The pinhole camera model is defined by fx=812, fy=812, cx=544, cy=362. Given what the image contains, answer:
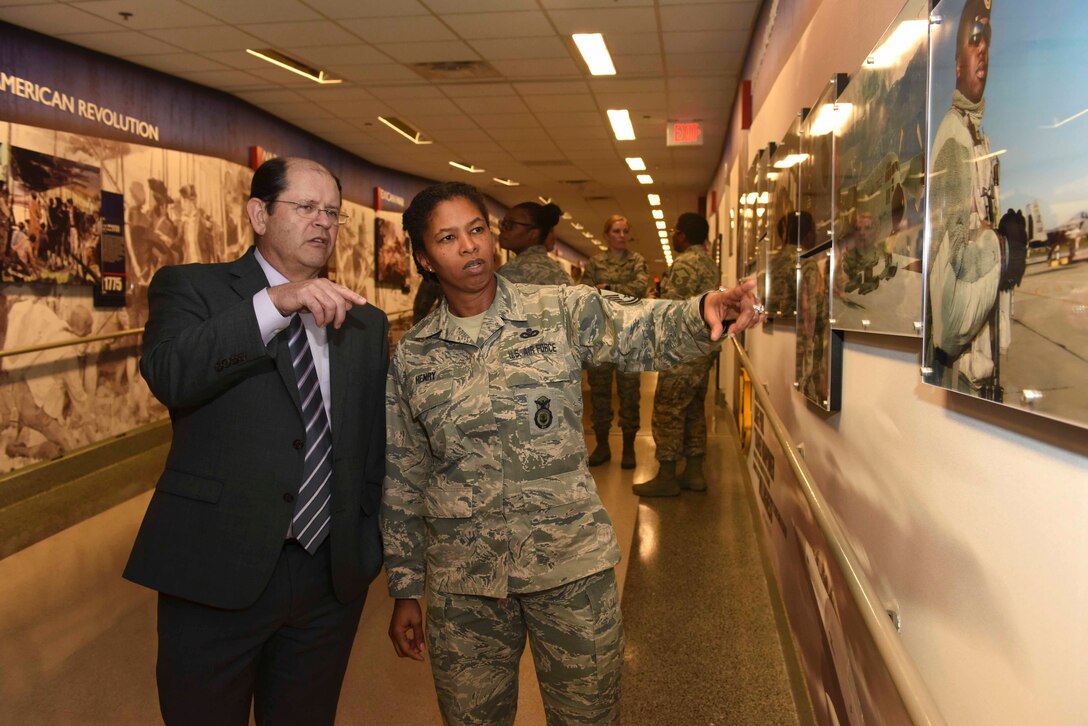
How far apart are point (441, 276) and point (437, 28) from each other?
194 inches

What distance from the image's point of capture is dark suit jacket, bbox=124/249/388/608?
1.57 meters

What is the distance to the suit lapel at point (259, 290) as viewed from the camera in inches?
Result: 67.2

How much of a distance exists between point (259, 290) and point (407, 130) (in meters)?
9.06

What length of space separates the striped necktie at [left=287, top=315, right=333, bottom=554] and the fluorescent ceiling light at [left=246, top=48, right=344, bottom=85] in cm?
582

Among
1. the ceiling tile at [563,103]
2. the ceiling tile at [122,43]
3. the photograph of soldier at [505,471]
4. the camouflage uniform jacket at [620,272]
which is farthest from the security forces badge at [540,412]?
the ceiling tile at [563,103]

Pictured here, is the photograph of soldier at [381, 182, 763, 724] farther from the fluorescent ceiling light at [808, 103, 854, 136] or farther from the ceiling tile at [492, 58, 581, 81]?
the ceiling tile at [492, 58, 581, 81]

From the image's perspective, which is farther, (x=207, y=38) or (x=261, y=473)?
(x=207, y=38)

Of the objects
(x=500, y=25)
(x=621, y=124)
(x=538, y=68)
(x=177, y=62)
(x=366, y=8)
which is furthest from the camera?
(x=621, y=124)

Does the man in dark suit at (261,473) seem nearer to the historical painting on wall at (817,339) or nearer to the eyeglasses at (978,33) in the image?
the eyeglasses at (978,33)

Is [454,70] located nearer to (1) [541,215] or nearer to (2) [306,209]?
(1) [541,215]

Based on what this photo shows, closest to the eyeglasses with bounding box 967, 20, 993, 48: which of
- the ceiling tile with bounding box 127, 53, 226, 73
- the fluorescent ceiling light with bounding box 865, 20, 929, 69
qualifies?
the fluorescent ceiling light with bounding box 865, 20, 929, 69

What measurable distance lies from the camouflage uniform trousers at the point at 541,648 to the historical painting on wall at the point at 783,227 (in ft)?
5.77

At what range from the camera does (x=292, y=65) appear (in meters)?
7.30

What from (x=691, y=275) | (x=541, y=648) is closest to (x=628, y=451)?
(x=691, y=275)
